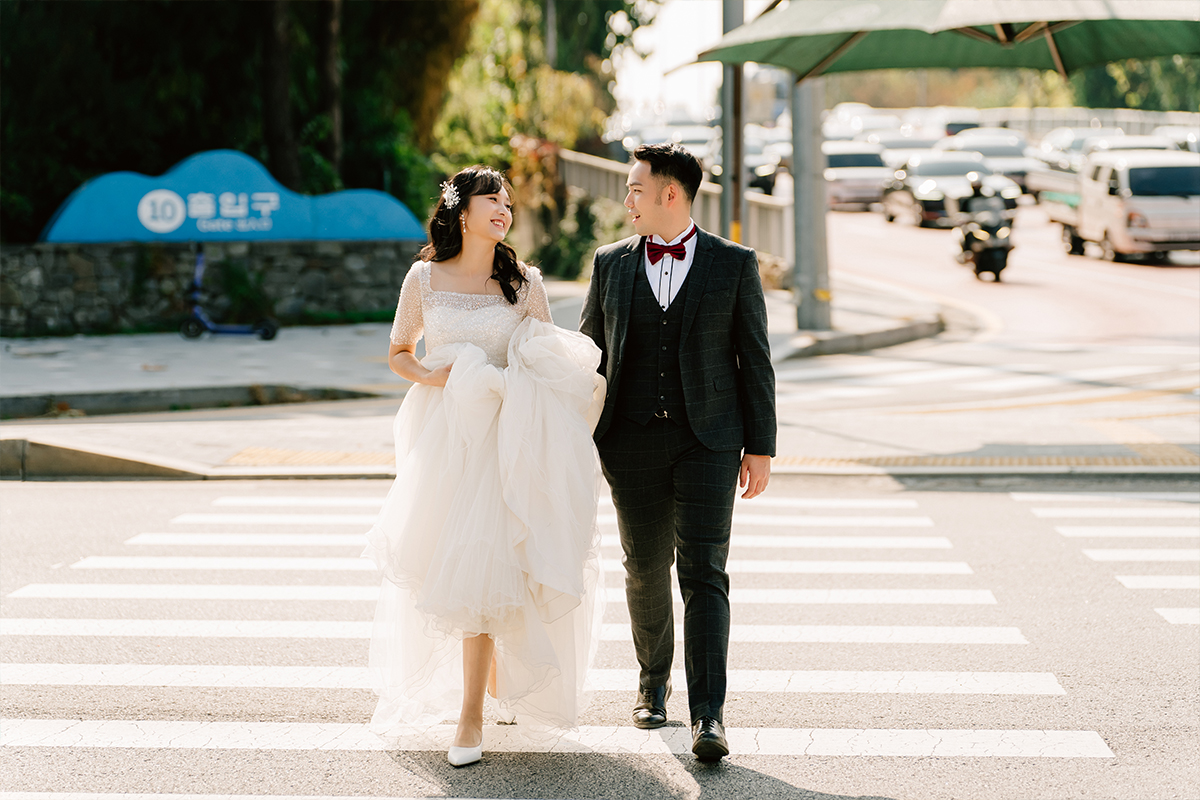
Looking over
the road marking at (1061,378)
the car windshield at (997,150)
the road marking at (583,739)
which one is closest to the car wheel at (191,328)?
the road marking at (1061,378)

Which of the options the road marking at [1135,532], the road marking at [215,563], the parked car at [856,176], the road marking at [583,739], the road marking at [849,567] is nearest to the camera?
the road marking at [583,739]

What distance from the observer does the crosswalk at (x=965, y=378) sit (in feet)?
46.1

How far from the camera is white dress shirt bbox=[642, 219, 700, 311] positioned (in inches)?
179

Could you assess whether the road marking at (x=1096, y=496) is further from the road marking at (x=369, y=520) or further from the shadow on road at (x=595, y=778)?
the shadow on road at (x=595, y=778)

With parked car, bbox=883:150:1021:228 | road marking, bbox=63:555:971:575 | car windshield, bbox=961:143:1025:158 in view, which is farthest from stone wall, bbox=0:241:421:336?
car windshield, bbox=961:143:1025:158

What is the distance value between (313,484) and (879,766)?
5.77m

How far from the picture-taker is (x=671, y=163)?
14.8 feet

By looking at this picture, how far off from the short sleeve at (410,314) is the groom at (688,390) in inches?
25.8

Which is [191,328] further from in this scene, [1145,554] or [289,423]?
[1145,554]

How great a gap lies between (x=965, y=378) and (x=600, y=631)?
426 inches

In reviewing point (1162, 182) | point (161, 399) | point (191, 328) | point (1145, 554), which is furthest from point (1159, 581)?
point (1162, 182)

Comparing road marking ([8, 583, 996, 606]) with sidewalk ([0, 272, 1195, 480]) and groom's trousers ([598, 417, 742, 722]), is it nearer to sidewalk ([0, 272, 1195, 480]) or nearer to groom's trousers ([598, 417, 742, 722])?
groom's trousers ([598, 417, 742, 722])

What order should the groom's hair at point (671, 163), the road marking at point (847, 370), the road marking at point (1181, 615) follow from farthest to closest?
the road marking at point (847, 370) → the road marking at point (1181, 615) → the groom's hair at point (671, 163)

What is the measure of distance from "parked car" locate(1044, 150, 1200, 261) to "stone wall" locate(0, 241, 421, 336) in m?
13.3
